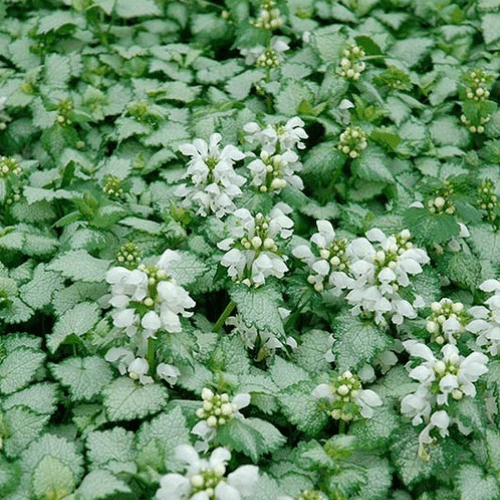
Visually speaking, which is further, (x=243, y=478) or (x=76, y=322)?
(x=76, y=322)

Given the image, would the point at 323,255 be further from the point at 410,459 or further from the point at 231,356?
the point at 410,459

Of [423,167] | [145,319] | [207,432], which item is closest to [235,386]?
[207,432]

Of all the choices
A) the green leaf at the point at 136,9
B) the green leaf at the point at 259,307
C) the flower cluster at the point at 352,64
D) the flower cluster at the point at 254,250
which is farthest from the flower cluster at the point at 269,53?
the green leaf at the point at 259,307

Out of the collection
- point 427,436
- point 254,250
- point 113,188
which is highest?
point 254,250

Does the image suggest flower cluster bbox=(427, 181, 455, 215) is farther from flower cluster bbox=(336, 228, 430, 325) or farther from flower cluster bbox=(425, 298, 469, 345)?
flower cluster bbox=(425, 298, 469, 345)

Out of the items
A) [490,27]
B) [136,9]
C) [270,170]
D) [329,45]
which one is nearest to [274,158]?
[270,170]

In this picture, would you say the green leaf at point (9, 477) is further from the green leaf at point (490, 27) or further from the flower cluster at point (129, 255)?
the green leaf at point (490, 27)

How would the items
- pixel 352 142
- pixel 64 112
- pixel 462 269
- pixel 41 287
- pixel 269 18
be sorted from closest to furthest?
pixel 41 287 < pixel 462 269 < pixel 352 142 < pixel 64 112 < pixel 269 18
